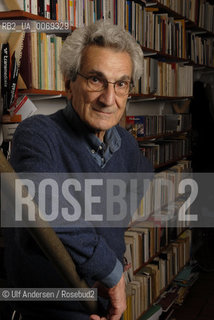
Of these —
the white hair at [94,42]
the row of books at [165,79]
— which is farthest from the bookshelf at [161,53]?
the white hair at [94,42]

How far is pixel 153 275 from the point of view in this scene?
9.55 feet

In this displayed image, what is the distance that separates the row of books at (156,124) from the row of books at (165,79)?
0.20m

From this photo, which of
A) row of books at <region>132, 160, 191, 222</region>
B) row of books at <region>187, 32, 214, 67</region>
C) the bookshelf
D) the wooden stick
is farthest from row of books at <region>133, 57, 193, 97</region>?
the wooden stick

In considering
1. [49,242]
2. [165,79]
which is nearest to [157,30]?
[165,79]

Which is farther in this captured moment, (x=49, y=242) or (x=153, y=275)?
(x=153, y=275)

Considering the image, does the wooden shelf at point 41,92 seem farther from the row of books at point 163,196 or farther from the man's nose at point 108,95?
the row of books at point 163,196

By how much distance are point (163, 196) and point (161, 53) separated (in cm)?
117

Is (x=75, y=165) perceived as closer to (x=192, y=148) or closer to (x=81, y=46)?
(x=81, y=46)

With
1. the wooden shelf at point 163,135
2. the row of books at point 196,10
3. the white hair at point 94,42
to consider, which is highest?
the row of books at point 196,10

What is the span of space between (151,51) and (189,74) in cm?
88

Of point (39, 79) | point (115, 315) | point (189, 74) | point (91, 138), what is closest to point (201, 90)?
point (189, 74)

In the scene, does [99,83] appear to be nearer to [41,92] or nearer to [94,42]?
[94,42]

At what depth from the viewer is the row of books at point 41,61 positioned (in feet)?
5.54

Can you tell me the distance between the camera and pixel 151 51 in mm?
2941
